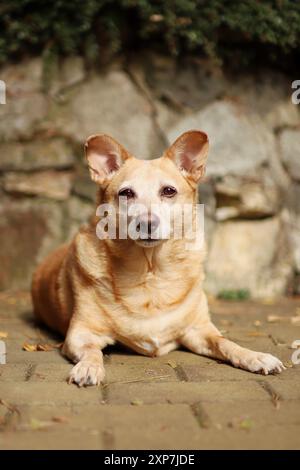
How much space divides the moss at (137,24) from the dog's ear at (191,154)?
1.93 m

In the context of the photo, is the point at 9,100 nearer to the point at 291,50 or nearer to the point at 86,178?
the point at 86,178

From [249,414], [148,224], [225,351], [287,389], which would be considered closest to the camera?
[249,414]

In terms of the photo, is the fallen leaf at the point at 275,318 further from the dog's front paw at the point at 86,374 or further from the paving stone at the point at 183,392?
the dog's front paw at the point at 86,374

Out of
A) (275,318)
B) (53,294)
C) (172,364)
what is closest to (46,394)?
(172,364)

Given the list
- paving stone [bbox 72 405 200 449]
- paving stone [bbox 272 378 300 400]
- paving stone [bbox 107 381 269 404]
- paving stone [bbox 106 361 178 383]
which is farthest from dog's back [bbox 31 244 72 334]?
paving stone [bbox 272 378 300 400]

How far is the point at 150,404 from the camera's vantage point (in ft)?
8.38

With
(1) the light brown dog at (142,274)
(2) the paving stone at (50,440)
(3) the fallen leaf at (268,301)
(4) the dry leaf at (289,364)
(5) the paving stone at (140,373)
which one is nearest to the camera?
(2) the paving stone at (50,440)

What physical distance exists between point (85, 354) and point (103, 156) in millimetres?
1145

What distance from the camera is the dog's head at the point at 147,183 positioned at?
3.09m

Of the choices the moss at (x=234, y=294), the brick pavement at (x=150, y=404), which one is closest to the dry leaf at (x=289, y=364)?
the brick pavement at (x=150, y=404)

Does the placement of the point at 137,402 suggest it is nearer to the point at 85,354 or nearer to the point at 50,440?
the point at 50,440

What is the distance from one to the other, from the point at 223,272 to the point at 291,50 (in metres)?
2.14

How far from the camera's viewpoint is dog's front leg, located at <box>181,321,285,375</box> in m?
3.04

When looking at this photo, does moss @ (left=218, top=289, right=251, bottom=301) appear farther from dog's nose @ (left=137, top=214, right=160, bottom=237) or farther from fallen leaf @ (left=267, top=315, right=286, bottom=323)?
dog's nose @ (left=137, top=214, right=160, bottom=237)
